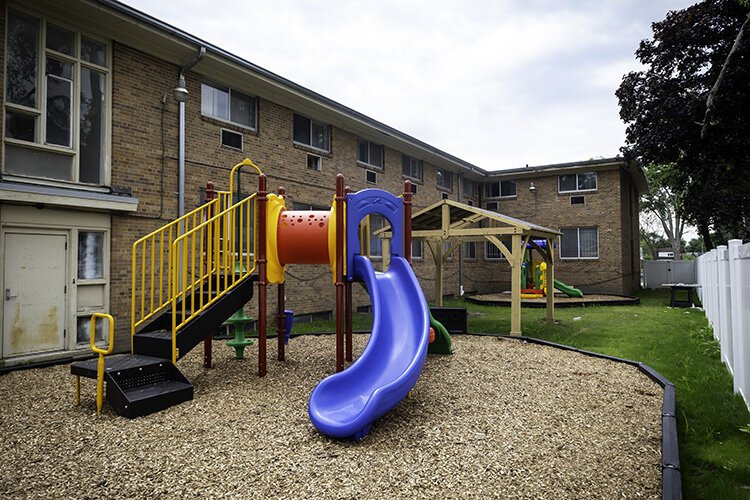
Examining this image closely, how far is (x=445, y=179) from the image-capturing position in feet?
65.9

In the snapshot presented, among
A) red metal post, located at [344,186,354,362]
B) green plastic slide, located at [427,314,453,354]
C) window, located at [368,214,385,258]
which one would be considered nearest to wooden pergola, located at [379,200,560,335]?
green plastic slide, located at [427,314,453,354]

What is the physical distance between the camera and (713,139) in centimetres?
1428

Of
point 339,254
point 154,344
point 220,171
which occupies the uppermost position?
point 220,171

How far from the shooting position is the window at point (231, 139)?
10.6 m

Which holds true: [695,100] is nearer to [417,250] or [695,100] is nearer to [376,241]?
[417,250]

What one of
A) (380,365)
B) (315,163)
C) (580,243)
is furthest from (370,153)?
(380,365)

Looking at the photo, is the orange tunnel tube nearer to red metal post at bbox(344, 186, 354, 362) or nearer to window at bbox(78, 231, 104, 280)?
red metal post at bbox(344, 186, 354, 362)

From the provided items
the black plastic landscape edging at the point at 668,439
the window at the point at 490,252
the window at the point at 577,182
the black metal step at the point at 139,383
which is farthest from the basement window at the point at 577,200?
the black metal step at the point at 139,383

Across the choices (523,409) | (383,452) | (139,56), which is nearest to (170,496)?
(383,452)

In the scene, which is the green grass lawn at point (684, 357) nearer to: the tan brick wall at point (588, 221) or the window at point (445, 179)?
the tan brick wall at point (588, 221)

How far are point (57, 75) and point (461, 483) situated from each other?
8913 millimetres

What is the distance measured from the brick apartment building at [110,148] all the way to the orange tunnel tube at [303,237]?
3.79 m

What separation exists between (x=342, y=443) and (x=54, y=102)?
7.68m

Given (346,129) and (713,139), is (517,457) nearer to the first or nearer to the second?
(346,129)
